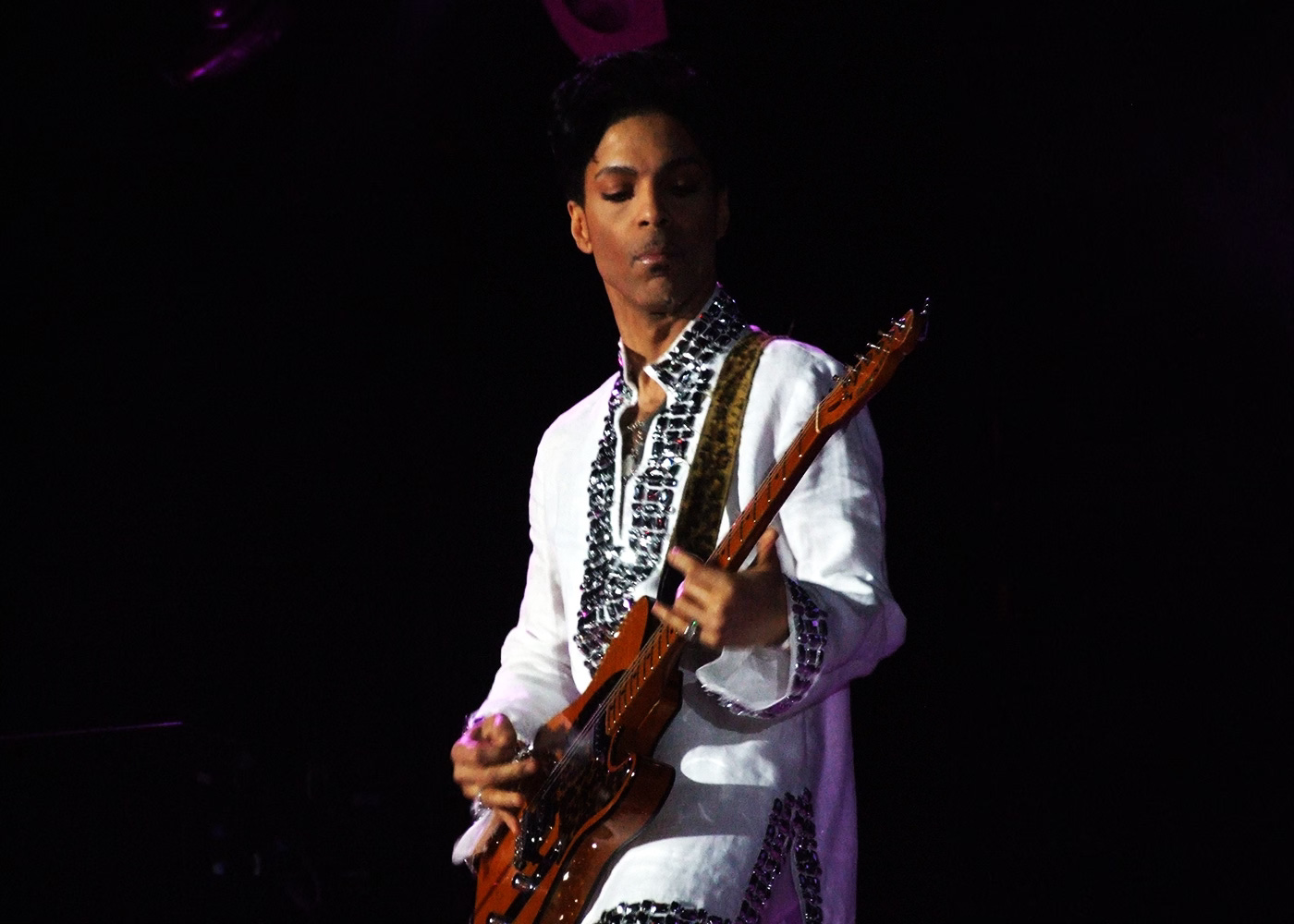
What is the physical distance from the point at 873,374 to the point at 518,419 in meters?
2.10

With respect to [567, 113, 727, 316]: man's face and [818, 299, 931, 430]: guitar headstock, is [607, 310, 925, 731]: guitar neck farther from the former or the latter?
[567, 113, 727, 316]: man's face

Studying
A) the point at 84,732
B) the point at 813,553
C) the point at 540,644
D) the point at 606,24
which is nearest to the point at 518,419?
the point at 606,24

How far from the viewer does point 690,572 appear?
6.21ft

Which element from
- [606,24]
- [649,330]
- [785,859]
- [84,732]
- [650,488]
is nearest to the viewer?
[785,859]

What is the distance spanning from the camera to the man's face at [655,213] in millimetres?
2605

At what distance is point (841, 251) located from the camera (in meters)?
3.30

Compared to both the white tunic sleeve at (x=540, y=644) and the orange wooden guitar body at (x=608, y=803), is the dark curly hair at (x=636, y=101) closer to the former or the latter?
the white tunic sleeve at (x=540, y=644)

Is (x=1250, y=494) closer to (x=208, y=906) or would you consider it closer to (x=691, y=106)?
(x=691, y=106)

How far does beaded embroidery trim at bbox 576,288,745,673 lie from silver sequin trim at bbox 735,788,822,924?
47 cm

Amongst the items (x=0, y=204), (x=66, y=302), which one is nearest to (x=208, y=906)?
(x=66, y=302)

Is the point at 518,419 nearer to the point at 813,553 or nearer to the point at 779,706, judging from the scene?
the point at 813,553

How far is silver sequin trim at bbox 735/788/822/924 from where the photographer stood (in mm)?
2092

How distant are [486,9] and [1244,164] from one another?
2.13 m

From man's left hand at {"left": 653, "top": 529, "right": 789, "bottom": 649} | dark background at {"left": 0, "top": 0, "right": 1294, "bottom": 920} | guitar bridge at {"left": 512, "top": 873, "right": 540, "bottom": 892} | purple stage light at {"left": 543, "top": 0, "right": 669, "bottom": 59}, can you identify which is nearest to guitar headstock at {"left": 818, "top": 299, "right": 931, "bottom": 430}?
man's left hand at {"left": 653, "top": 529, "right": 789, "bottom": 649}
